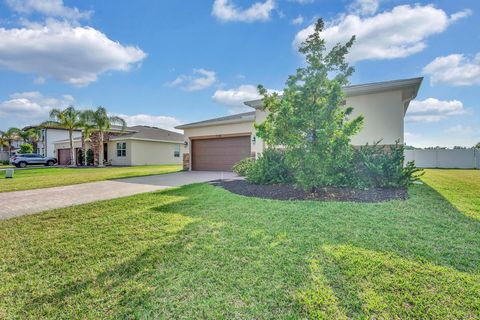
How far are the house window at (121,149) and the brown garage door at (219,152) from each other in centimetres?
1203

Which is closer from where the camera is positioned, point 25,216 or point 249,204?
point 25,216

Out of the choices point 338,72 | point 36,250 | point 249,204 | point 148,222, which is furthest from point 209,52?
point 36,250

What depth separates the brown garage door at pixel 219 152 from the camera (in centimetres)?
1458

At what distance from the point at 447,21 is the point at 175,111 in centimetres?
1860

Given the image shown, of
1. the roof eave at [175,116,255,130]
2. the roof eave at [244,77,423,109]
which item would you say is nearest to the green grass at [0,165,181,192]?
the roof eave at [175,116,255,130]

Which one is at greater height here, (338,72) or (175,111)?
(175,111)

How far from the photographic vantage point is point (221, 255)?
125 inches

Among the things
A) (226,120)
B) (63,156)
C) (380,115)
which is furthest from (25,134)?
(380,115)

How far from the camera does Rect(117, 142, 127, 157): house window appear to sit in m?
25.0

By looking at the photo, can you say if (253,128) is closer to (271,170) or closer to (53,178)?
(271,170)

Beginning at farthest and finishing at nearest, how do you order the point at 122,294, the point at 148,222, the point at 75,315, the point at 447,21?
the point at 447,21 → the point at 148,222 → the point at 122,294 → the point at 75,315

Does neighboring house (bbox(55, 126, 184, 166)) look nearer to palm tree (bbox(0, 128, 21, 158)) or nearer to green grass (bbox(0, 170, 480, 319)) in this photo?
green grass (bbox(0, 170, 480, 319))

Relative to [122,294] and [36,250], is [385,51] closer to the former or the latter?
[122,294]

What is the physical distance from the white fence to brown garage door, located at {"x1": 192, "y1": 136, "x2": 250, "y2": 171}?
1504cm
